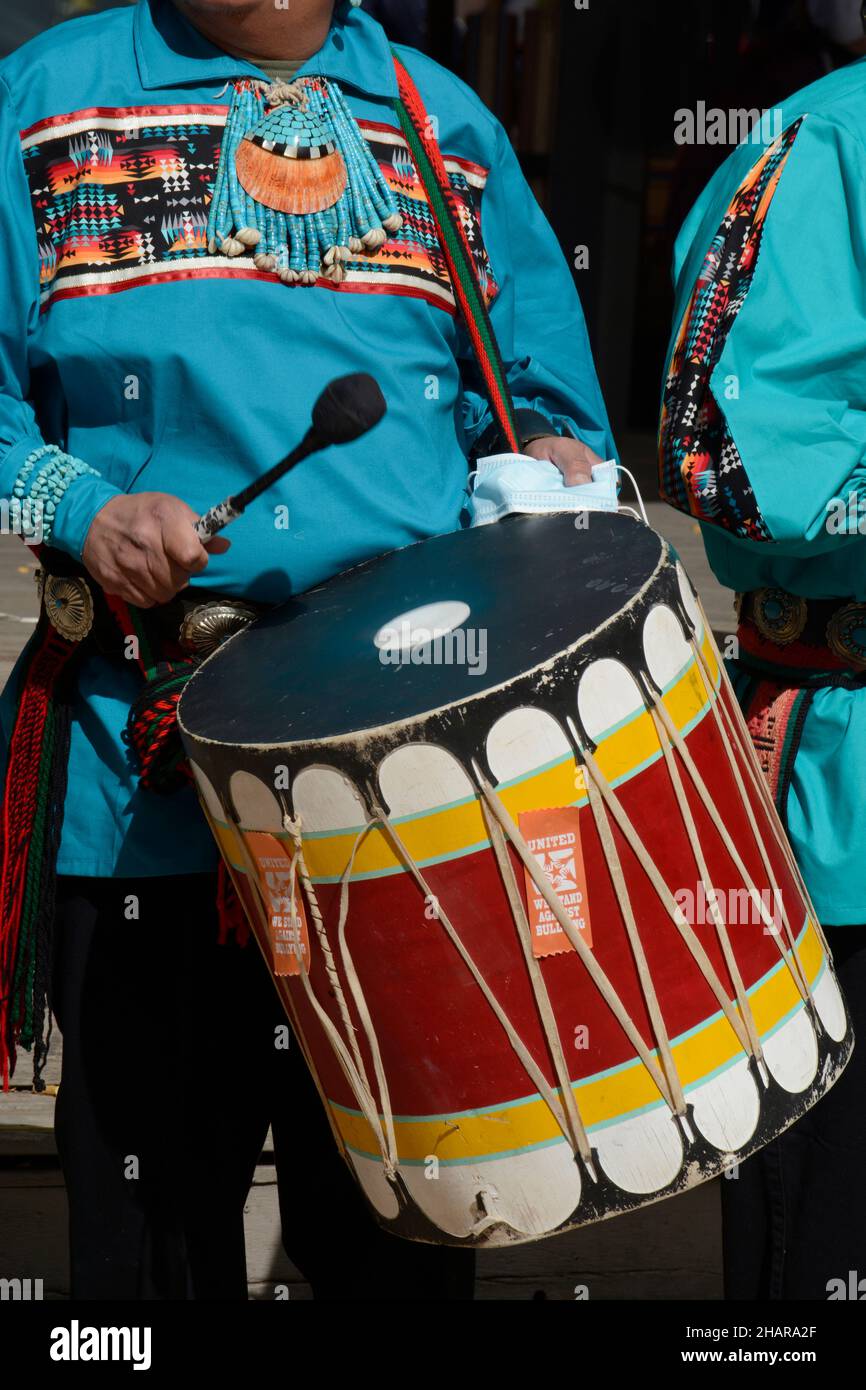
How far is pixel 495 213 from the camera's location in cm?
194

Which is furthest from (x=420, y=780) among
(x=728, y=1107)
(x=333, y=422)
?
(x=728, y=1107)

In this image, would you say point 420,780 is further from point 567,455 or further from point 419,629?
point 567,455

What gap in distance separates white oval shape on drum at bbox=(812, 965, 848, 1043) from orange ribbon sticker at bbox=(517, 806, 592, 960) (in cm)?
32

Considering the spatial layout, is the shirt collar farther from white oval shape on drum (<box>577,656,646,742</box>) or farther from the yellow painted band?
the yellow painted band

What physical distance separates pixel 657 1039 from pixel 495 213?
0.99m

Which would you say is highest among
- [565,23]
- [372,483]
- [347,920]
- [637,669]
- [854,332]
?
[565,23]

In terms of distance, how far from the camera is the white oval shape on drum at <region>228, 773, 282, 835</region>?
4.81 feet

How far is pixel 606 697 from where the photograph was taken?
1.46 meters

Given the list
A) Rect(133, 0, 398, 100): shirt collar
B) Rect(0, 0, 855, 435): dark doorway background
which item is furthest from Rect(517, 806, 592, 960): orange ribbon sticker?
Rect(0, 0, 855, 435): dark doorway background

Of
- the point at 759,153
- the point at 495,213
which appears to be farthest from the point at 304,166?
the point at 759,153

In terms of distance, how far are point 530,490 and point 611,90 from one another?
6.38 meters

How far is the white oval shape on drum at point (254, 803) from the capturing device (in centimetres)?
147

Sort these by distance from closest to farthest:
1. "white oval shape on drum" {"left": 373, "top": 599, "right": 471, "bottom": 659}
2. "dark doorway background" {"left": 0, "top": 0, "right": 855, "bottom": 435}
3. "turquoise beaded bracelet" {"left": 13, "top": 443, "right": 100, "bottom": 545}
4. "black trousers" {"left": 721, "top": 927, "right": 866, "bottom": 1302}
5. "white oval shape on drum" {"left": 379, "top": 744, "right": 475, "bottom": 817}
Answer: "white oval shape on drum" {"left": 379, "top": 744, "right": 475, "bottom": 817}
"white oval shape on drum" {"left": 373, "top": 599, "right": 471, "bottom": 659}
"turquoise beaded bracelet" {"left": 13, "top": 443, "right": 100, "bottom": 545}
"black trousers" {"left": 721, "top": 927, "right": 866, "bottom": 1302}
"dark doorway background" {"left": 0, "top": 0, "right": 855, "bottom": 435}
